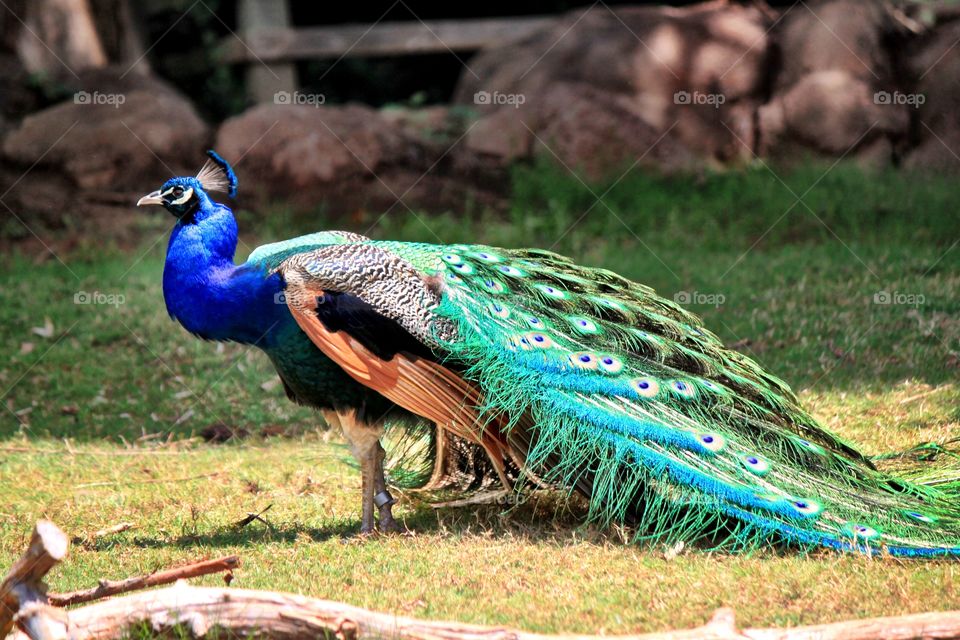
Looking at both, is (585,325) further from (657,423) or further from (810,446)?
(810,446)

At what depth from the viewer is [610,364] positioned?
15.5 ft

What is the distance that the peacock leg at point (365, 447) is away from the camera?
5.10 metres

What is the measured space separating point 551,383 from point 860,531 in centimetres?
130

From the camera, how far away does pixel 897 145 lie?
10898 millimetres

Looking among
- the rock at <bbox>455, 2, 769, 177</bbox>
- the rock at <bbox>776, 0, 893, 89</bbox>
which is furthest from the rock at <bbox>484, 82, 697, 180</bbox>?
the rock at <bbox>776, 0, 893, 89</bbox>

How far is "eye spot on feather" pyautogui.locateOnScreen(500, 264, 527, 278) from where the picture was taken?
16.5 ft

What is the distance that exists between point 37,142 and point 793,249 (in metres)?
6.70
